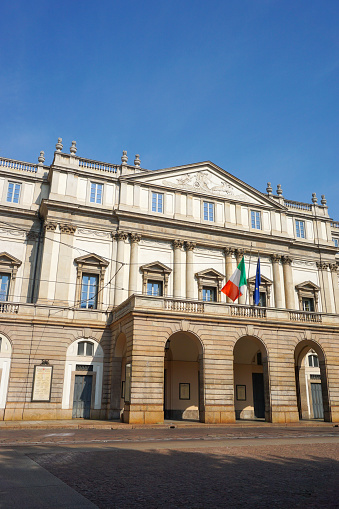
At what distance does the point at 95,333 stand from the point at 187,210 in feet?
37.8

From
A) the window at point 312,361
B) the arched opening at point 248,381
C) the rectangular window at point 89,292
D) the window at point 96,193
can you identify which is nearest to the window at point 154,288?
the rectangular window at point 89,292

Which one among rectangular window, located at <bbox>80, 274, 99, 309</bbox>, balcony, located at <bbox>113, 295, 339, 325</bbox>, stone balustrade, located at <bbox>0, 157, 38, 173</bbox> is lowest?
balcony, located at <bbox>113, 295, 339, 325</bbox>

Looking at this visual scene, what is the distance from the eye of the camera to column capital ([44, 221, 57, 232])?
28.6 meters

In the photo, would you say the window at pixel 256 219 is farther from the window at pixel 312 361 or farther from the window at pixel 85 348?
the window at pixel 85 348

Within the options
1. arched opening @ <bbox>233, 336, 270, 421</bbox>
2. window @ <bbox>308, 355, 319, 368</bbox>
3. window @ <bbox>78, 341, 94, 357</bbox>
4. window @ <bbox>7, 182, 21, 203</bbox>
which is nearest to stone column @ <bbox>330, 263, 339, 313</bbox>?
window @ <bbox>308, 355, 319, 368</bbox>

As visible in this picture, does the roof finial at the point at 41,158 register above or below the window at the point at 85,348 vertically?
above

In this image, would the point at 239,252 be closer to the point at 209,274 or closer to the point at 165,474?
the point at 209,274

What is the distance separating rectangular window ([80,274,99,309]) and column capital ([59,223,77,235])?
305 cm

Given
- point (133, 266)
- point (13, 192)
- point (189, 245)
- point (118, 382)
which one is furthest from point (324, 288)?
point (13, 192)

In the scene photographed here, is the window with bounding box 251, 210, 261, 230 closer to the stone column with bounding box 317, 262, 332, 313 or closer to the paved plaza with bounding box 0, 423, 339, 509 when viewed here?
the stone column with bounding box 317, 262, 332, 313

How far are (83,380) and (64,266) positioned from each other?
728 centimetres

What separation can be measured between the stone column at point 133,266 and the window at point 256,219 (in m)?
10.1

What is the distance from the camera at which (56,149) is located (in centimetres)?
3103

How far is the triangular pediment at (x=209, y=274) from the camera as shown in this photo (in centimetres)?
3151
